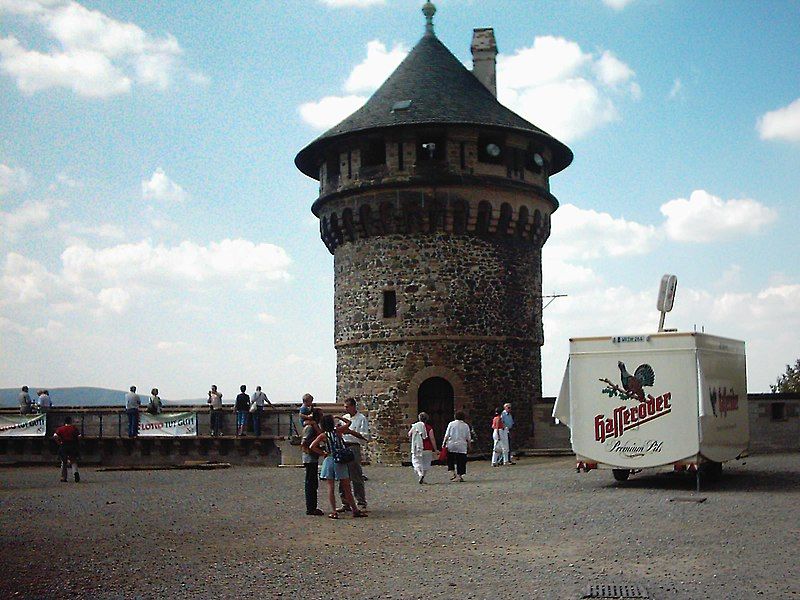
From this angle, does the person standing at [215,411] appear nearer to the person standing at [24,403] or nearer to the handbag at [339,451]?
the person standing at [24,403]

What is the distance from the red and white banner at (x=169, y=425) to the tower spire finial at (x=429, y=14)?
13696mm

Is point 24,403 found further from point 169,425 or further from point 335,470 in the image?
point 335,470

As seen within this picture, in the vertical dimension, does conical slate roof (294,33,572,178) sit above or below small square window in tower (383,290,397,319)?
above

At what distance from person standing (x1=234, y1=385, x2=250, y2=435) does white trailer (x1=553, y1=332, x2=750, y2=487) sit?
1260 centimetres

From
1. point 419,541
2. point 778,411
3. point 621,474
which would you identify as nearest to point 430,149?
point 778,411

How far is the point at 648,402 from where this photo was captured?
16.5 meters

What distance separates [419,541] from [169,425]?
18193 mm

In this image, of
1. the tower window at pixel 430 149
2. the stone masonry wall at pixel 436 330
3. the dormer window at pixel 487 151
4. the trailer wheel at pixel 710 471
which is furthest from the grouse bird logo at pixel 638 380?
the dormer window at pixel 487 151

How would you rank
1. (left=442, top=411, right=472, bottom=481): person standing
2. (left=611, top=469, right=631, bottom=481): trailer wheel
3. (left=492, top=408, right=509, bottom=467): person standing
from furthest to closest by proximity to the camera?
(left=492, top=408, right=509, bottom=467): person standing, (left=442, top=411, right=472, bottom=481): person standing, (left=611, top=469, right=631, bottom=481): trailer wheel

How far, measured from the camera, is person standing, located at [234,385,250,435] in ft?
92.1

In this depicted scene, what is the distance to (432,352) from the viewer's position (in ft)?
87.4

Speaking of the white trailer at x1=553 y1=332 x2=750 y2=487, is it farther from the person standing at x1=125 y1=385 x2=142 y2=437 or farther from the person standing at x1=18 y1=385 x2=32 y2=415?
the person standing at x1=18 y1=385 x2=32 y2=415

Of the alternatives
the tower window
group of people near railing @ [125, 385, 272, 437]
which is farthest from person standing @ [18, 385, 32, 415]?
the tower window

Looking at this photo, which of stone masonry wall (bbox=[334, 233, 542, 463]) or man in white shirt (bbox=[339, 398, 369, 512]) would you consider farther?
stone masonry wall (bbox=[334, 233, 542, 463])
